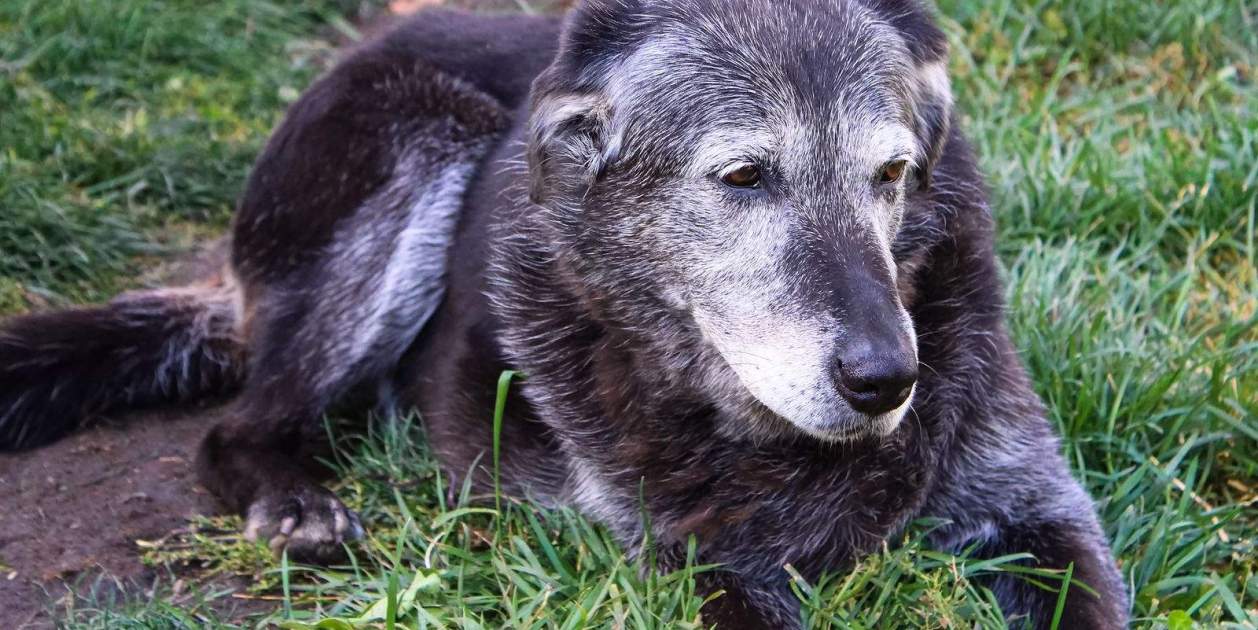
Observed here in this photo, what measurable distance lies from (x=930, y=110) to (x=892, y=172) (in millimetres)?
334

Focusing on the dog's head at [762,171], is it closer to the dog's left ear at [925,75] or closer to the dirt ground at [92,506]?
the dog's left ear at [925,75]

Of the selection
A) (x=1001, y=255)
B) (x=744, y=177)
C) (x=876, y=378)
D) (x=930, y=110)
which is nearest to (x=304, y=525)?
(x=744, y=177)

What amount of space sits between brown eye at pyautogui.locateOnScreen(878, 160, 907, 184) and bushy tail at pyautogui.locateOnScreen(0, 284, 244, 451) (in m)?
2.27

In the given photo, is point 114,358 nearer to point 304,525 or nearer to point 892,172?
point 304,525

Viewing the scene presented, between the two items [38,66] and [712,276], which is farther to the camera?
[38,66]

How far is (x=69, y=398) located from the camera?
4027 mm

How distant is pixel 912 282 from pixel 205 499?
2.04 m

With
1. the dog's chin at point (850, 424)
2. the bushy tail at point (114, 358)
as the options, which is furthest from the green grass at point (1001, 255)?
the bushy tail at point (114, 358)

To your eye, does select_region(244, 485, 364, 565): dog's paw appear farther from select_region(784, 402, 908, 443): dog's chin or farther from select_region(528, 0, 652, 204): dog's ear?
select_region(784, 402, 908, 443): dog's chin

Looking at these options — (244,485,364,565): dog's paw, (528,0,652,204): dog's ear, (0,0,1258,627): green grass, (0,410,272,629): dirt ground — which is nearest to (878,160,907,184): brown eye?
(528,0,652,204): dog's ear

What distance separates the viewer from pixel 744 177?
2.92 metres

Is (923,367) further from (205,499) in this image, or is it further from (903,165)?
(205,499)

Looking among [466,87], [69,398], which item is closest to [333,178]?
[466,87]

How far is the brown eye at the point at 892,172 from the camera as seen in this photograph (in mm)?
2971
